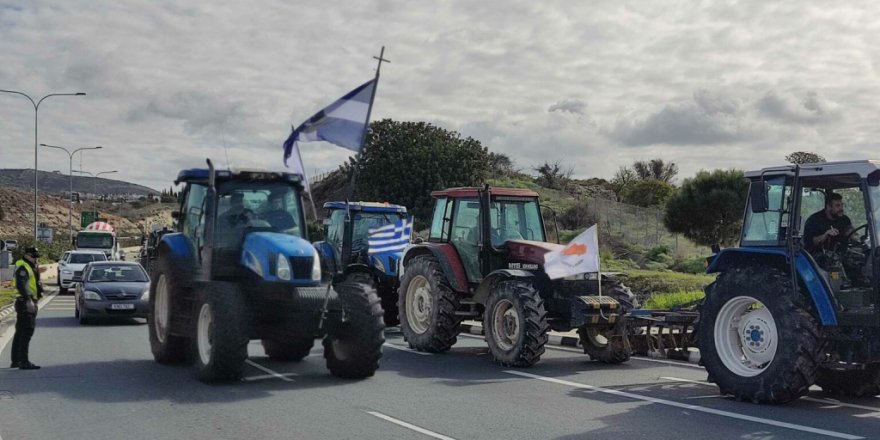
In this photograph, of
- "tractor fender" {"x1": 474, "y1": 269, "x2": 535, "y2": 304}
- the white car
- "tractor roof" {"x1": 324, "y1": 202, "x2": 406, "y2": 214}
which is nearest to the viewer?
"tractor fender" {"x1": 474, "y1": 269, "x2": 535, "y2": 304}

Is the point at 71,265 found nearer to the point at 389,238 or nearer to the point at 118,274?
the point at 118,274

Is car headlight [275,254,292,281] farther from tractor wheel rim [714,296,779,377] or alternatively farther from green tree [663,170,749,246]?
green tree [663,170,749,246]

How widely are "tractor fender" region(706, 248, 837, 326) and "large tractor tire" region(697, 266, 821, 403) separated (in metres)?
0.15

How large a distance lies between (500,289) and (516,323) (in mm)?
Answer: 574

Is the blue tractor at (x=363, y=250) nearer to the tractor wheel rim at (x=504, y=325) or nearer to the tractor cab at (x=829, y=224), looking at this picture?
the tractor wheel rim at (x=504, y=325)

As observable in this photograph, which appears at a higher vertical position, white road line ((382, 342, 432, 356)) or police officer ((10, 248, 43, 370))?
police officer ((10, 248, 43, 370))

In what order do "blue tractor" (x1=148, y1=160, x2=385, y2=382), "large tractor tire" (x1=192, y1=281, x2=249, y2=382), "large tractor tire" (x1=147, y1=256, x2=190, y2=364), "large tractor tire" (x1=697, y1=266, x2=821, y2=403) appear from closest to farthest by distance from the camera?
"large tractor tire" (x1=697, y1=266, x2=821, y2=403), "large tractor tire" (x1=192, y1=281, x2=249, y2=382), "blue tractor" (x1=148, y1=160, x2=385, y2=382), "large tractor tire" (x1=147, y1=256, x2=190, y2=364)

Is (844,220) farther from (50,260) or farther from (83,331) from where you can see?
(50,260)

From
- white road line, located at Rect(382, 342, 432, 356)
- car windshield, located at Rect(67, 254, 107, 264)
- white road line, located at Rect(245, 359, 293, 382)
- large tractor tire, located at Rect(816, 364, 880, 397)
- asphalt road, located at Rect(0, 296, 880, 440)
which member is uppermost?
car windshield, located at Rect(67, 254, 107, 264)

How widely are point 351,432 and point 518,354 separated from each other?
477 cm

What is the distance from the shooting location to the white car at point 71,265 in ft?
112

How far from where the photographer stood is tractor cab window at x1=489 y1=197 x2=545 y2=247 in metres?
15.1

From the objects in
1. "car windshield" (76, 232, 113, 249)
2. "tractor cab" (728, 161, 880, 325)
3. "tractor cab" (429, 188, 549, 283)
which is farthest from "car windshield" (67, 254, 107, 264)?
"tractor cab" (728, 161, 880, 325)

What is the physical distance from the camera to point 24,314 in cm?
1326
